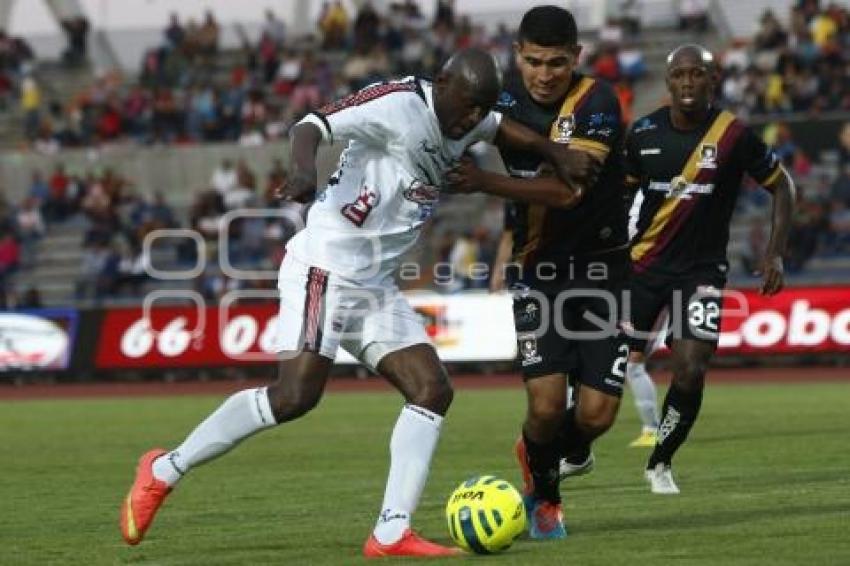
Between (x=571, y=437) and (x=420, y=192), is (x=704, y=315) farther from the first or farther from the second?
(x=420, y=192)

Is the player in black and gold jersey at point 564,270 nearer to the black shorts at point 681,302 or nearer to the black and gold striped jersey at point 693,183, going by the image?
the black shorts at point 681,302

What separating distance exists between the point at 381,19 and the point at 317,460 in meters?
26.8

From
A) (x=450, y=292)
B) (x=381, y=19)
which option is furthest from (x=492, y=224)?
(x=381, y=19)

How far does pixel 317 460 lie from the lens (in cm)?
1527

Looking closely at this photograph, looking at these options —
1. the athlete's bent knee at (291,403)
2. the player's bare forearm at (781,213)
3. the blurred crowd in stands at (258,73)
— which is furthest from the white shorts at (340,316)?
the blurred crowd in stands at (258,73)

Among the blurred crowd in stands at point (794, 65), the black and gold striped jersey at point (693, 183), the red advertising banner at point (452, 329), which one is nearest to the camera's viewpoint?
the black and gold striped jersey at point (693, 183)

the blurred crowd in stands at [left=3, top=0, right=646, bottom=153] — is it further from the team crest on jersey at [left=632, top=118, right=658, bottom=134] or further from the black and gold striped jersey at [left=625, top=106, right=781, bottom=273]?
the black and gold striped jersey at [left=625, top=106, right=781, bottom=273]

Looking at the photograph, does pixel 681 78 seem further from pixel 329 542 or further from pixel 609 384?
pixel 329 542

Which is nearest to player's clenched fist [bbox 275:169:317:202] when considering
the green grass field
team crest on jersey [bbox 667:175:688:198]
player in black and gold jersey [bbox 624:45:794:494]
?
the green grass field

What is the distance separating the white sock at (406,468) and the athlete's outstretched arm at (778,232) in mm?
3622

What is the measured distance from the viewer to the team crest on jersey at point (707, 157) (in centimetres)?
1236

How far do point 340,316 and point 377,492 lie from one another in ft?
11.3

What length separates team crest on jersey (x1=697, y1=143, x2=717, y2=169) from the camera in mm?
12359

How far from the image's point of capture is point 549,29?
9891mm
